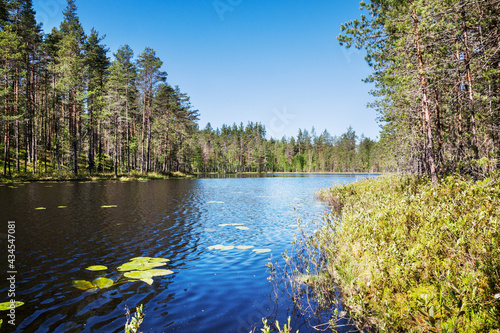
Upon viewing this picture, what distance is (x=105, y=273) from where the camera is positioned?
648 centimetres

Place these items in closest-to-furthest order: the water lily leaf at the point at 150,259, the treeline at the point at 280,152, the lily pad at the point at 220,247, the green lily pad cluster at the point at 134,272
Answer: the green lily pad cluster at the point at 134,272 → the water lily leaf at the point at 150,259 → the lily pad at the point at 220,247 → the treeline at the point at 280,152

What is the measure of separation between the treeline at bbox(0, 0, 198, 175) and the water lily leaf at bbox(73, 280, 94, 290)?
35.0 m

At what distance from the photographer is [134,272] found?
6555mm

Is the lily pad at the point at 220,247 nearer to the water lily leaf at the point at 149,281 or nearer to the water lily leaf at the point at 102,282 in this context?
the water lily leaf at the point at 149,281

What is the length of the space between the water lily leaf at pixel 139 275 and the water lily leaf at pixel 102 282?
0.46 metres

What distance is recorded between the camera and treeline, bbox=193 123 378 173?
113312mm

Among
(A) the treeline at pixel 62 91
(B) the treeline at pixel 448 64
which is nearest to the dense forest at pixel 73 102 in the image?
(A) the treeline at pixel 62 91

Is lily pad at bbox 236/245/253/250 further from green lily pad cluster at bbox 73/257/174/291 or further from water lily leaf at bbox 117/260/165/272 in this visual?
water lily leaf at bbox 117/260/165/272

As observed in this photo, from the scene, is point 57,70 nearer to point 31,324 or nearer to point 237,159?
point 31,324

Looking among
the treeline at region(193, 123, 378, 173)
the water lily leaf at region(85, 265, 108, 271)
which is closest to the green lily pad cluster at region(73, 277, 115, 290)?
the water lily leaf at region(85, 265, 108, 271)

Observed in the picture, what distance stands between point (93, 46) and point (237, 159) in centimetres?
7926

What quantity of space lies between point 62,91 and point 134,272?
144 ft

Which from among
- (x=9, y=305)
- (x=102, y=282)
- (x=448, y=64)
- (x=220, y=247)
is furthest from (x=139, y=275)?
(x=448, y=64)

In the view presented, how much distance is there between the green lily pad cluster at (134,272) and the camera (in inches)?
Result: 228
